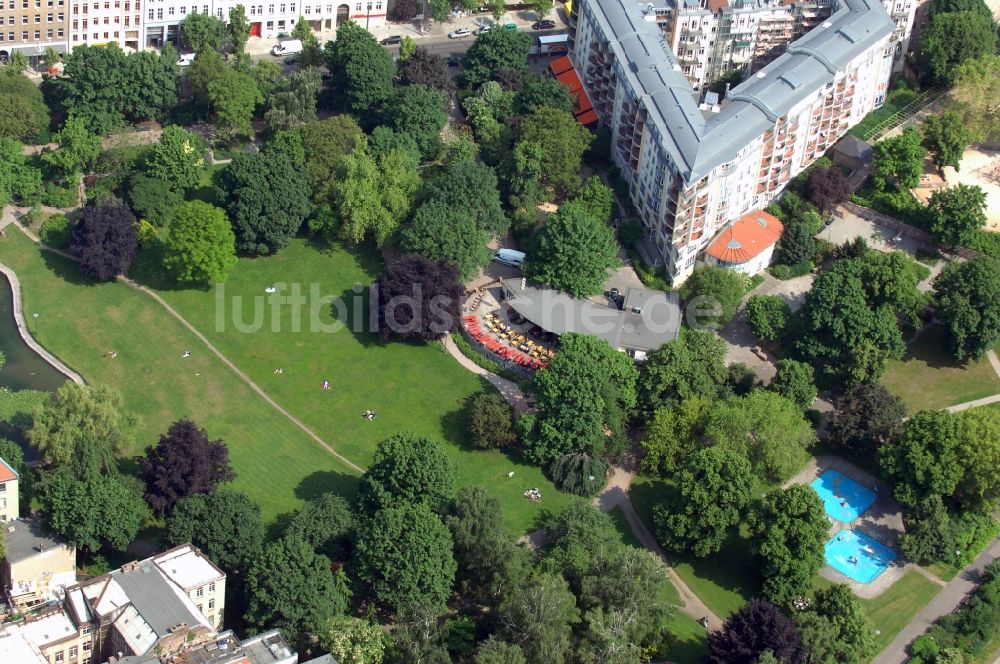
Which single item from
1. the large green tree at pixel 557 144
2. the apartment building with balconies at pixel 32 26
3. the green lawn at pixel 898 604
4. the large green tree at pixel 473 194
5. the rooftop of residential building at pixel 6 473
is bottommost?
the green lawn at pixel 898 604

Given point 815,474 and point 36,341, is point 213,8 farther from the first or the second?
point 815,474

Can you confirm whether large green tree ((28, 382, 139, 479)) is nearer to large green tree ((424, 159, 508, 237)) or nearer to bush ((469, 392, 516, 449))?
bush ((469, 392, 516, 449))

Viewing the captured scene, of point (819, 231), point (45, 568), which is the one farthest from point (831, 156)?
point (45, 568)

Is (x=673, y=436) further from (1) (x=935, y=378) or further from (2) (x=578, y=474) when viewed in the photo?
(1) (x=935, y=378)

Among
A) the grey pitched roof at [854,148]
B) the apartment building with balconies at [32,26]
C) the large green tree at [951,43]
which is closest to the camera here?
the grey pitched roof at [854,148]

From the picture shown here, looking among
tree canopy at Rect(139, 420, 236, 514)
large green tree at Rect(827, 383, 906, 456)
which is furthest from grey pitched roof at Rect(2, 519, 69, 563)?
large green tree at Rect(827, 383, 906, 456)

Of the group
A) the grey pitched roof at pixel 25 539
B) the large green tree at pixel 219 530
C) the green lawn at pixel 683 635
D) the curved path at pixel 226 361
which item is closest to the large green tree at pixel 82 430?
the grey pitched roof at pixel 25 539

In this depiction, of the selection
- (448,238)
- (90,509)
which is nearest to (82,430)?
(90,509)

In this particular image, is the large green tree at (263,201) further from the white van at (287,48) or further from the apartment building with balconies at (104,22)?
the apartment building with balconies at (104,22)
